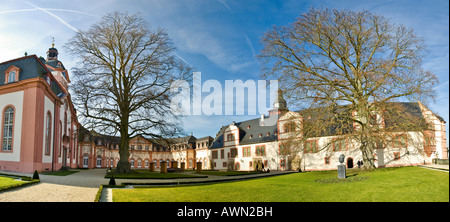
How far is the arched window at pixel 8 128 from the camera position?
24531 millimetres

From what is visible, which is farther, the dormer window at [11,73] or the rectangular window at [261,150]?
the rectangular window at [261,150]

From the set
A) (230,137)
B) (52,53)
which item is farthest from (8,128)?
(230,137)

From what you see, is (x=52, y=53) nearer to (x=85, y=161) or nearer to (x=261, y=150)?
(x=85, y=161)

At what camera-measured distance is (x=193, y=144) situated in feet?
218

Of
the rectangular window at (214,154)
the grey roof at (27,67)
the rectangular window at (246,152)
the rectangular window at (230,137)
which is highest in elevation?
the grey roof at (27,67)

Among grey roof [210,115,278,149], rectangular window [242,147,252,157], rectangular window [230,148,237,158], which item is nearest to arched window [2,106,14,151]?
grey roof [210,115,278,149]

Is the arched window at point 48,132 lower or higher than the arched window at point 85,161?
higher

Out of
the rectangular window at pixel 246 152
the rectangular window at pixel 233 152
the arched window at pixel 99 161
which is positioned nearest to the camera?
the rectangular window at pixel 246 152

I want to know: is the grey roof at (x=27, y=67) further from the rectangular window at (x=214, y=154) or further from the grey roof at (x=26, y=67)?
the rectangular window at (x=214, y=154)

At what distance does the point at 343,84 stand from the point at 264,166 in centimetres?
2933

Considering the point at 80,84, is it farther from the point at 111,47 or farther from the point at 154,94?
the point at 154,94

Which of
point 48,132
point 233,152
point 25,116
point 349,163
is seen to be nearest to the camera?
point 25,116

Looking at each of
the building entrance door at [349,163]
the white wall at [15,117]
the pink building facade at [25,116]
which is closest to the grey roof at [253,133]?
the building entrance door at [349,163]

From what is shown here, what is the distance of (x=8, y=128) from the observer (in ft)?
81.0
